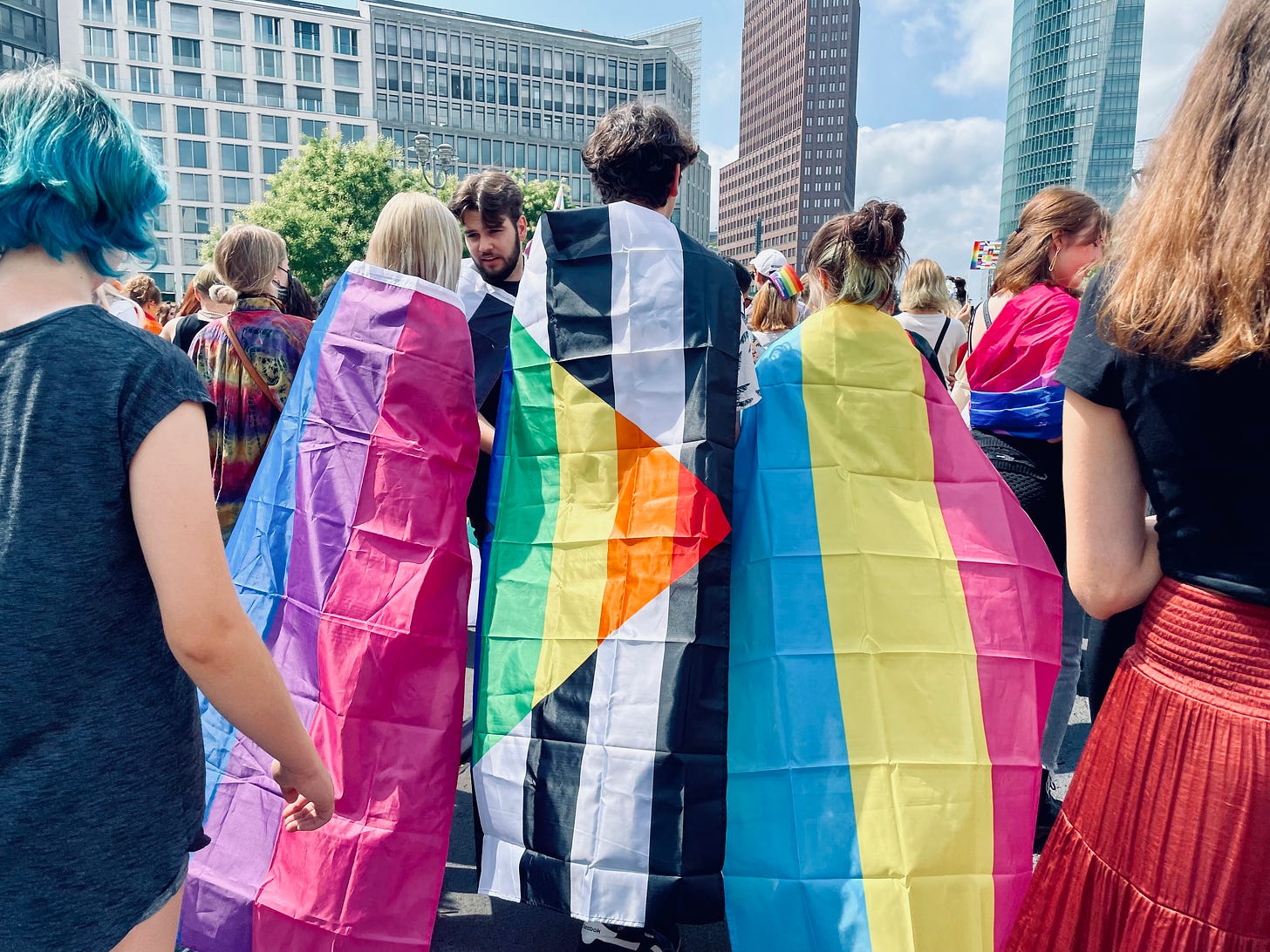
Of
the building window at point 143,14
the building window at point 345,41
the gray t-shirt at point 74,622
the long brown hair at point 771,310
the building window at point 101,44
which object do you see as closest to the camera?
the gray t-shirt at point 74,622

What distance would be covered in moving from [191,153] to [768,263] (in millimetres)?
56684

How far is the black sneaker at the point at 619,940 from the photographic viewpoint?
2.13 m

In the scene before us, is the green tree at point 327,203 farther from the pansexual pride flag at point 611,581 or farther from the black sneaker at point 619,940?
the black sneaker at point 619,940

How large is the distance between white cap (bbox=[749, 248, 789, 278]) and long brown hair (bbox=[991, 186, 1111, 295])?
116 inches

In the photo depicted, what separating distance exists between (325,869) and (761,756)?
3.37 feet

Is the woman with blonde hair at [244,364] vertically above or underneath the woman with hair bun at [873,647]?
above

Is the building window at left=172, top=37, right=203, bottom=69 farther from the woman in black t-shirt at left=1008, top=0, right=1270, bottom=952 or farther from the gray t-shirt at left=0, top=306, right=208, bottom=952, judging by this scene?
the woman in black t-shirt at left=1008, top=0, right=1270, bottom=952

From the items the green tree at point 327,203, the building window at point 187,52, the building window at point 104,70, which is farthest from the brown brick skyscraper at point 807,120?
the green tree at point 327,203

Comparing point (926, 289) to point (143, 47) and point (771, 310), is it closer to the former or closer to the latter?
point (771, 310)

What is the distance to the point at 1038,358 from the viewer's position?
8.95ft

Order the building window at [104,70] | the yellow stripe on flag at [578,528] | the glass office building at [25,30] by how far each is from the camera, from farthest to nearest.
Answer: the building window at [104,70]
the glass office building at [25,30]
the yellow stripe on flag at [578,528]

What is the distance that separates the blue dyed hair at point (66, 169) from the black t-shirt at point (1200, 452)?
133cm

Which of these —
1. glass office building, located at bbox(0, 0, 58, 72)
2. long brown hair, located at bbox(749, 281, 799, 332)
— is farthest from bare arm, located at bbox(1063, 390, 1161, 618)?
glass office building, located at bbox(0, 0, 58, 72)

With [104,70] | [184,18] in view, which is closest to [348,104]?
[184,18]
